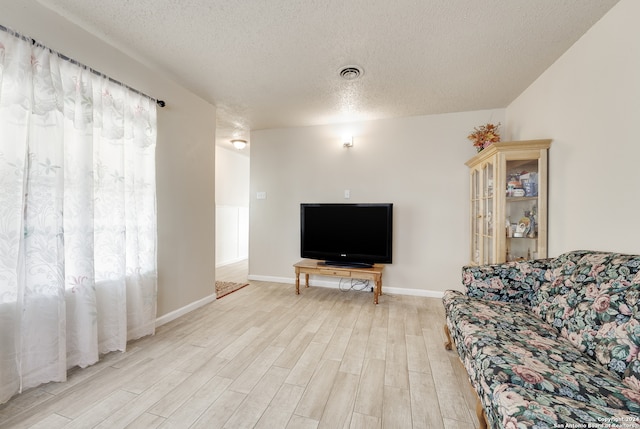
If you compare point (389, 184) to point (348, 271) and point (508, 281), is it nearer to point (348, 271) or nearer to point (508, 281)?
point (348, 271)

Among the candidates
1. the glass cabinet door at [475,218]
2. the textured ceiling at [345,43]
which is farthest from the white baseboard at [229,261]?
the glass cabinet door at [475,218]

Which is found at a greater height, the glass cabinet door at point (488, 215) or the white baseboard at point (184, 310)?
the glass cabinet door at point (488, 215)

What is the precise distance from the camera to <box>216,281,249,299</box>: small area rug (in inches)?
136

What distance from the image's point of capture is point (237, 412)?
143 centimetres

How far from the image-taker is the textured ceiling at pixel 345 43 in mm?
1637

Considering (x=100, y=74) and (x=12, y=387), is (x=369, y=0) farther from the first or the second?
(x=12, y=387)

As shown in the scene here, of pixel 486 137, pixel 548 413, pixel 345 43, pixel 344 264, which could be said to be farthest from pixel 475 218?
pixel 548 413

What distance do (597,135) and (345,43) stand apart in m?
1.87

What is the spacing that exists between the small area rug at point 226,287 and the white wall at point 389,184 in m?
0.37

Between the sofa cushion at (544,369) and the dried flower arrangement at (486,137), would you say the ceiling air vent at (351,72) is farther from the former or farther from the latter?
the sofa cushion at (544,369)

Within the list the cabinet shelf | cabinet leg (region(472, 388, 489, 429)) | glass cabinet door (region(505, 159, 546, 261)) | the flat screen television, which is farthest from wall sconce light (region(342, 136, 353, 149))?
cabinet leg (region(472, 388, 489, 429))

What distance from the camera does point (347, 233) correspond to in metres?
3.40

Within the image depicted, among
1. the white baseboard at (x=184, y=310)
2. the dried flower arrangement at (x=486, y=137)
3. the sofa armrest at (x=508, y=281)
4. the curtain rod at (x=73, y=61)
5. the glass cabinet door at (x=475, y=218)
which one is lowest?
the white baseboard at (x=184, y=310)

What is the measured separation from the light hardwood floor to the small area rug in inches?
30.7
